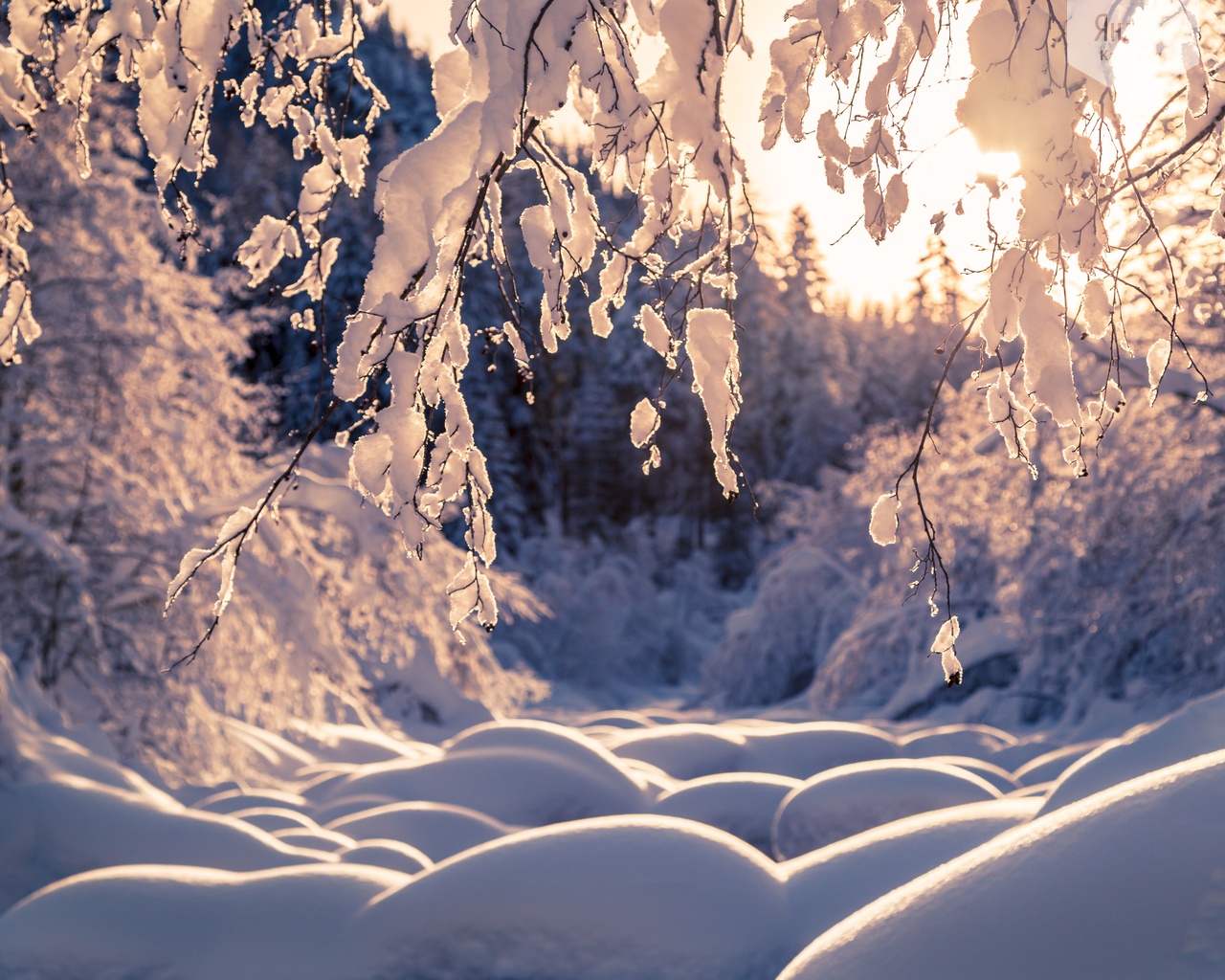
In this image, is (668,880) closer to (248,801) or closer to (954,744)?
(248,801)

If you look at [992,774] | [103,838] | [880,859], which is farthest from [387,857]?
[992,774]

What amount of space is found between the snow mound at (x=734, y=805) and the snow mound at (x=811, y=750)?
265 centimetres

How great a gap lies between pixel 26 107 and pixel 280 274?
67.5 feet

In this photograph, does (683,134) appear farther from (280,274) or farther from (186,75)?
(280,274)

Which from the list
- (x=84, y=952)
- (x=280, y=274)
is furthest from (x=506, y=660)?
(x=84, y=952)

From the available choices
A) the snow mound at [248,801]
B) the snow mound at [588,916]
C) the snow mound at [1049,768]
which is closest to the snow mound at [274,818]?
the snow mound at [248,801]

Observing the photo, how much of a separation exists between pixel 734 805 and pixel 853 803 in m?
1.22

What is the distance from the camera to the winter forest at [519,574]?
1.84m

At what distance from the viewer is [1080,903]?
90.3 inches

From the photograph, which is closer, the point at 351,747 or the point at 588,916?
the point at 588,916

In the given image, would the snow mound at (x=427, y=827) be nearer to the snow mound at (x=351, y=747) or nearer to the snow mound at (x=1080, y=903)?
the snow mound at (x=351, y=747)

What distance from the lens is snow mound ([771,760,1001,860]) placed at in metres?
6.79

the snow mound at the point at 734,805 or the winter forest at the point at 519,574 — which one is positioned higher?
the winter forest at the point at 519,574

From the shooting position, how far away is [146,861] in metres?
6.23
